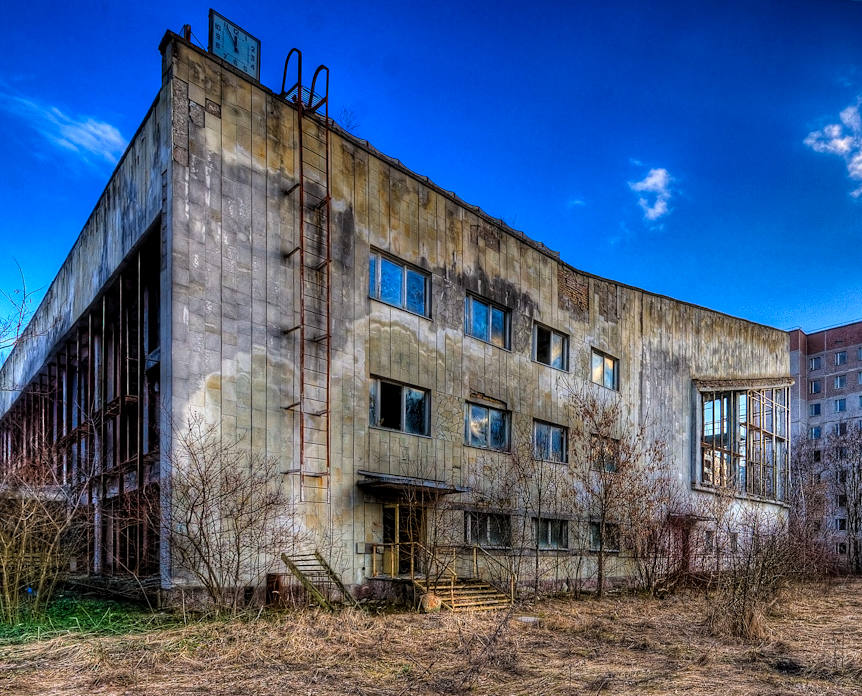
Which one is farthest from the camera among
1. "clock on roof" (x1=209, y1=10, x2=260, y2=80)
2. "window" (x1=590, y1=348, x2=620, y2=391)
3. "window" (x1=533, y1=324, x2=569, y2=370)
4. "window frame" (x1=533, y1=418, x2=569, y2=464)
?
"window" (x1=590, y1=348, x2=620, y2=391)

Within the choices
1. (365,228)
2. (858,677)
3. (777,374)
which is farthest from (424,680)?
(777,374)

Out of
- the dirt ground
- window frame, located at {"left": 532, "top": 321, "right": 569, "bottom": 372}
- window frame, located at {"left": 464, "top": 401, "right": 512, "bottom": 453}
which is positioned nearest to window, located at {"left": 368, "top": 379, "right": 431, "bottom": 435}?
window frame, located at {"left": 464, "top": 401, "right": 512, "bottom": 453}

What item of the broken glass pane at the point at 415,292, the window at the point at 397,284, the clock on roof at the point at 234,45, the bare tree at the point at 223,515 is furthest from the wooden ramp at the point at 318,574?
the clock on roof at the point at 234,45

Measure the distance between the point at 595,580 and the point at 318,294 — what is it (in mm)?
14256

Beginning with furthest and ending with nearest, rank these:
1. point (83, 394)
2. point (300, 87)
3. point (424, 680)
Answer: point (83, 394)
point (300, 87)
point (424, 680)

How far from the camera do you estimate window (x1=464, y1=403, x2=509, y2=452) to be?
2061cm

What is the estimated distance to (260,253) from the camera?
632 inches

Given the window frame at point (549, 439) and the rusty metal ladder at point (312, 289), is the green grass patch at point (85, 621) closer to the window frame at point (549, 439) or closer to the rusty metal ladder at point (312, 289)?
the rusty metal ladder at point (312, 289)

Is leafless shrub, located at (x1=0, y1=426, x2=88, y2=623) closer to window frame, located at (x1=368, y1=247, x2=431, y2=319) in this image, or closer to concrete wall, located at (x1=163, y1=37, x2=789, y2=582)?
concrete wall, located at (x1=163, y1=37, x2=789, y2=582)

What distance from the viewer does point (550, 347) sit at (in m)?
24.0

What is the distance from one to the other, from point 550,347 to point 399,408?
747 centimetres

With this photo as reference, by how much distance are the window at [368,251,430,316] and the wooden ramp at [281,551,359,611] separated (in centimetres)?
668

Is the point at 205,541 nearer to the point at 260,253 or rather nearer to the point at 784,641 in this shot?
the point at 260,253

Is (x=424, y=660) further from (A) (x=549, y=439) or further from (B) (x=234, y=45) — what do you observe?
(B) (x=234, y=45)
